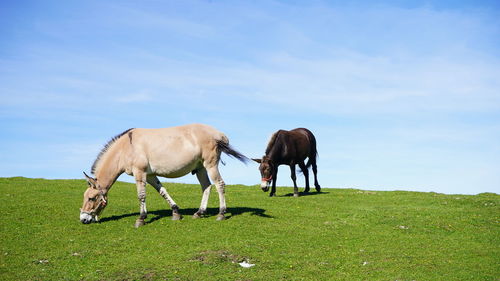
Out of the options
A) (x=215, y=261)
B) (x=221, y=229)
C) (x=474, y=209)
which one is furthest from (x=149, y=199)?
(x=474, y=209)

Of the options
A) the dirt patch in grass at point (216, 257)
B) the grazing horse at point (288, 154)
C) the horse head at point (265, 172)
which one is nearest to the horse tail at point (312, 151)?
the grazing horse at point (288, 154)

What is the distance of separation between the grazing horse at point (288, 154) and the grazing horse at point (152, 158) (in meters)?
5.57

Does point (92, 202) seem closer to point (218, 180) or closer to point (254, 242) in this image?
point (218, 180)

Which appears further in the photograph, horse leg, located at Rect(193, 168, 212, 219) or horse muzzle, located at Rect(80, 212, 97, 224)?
horse leg, located at Rect(193, 168, 212, 219)

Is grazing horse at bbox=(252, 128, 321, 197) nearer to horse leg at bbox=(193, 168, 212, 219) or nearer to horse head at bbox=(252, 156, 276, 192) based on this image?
horse head at bbox=(252, 156, 276, 192)

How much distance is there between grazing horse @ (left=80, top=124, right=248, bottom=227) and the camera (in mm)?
16031

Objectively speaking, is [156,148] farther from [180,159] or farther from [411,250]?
[411,250]

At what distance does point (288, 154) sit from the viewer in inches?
941

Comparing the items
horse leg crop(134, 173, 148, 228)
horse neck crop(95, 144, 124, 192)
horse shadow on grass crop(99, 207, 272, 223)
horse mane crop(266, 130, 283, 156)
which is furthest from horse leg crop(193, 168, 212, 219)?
horse mane crop(266, 130, 283, 156)

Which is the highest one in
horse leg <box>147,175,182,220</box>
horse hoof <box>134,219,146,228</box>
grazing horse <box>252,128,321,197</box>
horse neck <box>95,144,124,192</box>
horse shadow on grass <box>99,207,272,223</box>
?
grazing horse <box>252,128,321,197</box>

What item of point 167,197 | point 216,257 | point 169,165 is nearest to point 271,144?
point 167,197

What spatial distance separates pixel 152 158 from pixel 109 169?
1692mm

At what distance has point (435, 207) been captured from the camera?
2161cm

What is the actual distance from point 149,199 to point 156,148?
6.82m
